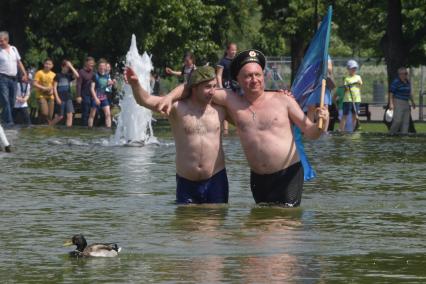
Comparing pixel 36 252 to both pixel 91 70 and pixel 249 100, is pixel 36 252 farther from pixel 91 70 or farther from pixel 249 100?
pixel 91 70

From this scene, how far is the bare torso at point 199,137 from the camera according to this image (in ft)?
42.6

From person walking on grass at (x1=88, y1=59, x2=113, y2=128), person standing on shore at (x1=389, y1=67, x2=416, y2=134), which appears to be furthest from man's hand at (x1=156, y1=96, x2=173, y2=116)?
person walking on grass at (x1=88, y1=59, x2=113, y2=128)

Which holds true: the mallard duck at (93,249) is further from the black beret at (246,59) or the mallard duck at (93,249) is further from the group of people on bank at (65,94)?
the group of people on bank at (65,94)

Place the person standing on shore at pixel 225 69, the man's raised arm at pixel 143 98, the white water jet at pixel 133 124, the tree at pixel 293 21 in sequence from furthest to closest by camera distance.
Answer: the tree at pixel 293 21 → the person standing on shore at pixel 225 69 → the white water jet at pixel 133 124 → the man's raised arm at pixel 143 98

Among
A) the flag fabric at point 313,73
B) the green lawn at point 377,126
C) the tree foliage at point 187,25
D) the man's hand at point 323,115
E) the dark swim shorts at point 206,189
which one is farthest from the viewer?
the tree foliage at point 187,25

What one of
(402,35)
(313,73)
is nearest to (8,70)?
(402,35)

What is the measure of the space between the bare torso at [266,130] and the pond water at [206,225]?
0.43 m

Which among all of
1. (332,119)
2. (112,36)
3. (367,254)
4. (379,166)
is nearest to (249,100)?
(367,254)

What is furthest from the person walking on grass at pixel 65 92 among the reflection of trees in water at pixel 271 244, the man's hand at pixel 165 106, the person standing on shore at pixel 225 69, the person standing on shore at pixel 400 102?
the reflection of trees in water at pixel 271 244

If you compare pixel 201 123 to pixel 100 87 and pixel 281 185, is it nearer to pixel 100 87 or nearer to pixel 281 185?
pixel 281 185

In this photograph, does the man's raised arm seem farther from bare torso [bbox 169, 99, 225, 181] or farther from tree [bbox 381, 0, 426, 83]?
tree [bbox 381, 0, 426, 83]

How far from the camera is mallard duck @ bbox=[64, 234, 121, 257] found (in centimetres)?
975

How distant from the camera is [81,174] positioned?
17.5 metres

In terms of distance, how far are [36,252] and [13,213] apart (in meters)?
2.75
